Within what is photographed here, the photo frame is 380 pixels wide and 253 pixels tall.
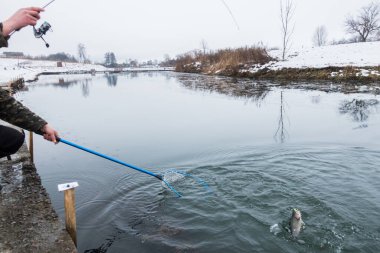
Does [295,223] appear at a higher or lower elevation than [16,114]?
lower

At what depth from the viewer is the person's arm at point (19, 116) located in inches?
158

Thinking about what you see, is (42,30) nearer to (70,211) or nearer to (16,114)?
(16,114)

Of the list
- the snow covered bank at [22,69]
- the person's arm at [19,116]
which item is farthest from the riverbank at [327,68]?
the person's arm at [19,116]

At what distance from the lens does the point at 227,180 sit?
23.4ft

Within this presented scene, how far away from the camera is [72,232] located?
4195 mm

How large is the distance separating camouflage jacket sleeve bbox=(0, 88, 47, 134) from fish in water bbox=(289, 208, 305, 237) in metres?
3.71

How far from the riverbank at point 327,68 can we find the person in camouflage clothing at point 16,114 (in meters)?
25.6

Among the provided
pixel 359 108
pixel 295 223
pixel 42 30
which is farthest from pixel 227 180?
pixel 359 108

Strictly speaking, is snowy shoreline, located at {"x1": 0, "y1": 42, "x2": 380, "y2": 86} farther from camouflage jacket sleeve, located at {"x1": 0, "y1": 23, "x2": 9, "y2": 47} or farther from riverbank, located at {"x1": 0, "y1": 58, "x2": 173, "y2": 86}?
camouflage jacket sleeve, located at {"x1": 0, "y1": 23, "x2": 9, "y2": 47}

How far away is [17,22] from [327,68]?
96.8 feet

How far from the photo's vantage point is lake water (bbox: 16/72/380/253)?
4.98 m

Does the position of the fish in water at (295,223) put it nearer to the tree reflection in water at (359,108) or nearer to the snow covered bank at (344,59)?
the tree reflection in water at (359,108)

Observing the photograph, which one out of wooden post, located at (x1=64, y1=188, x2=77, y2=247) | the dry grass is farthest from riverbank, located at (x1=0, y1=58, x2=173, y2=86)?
wooden post, located at (x1=64, y1=188, x2=77, y2=247)

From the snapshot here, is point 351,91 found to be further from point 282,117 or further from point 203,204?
point 203,204
